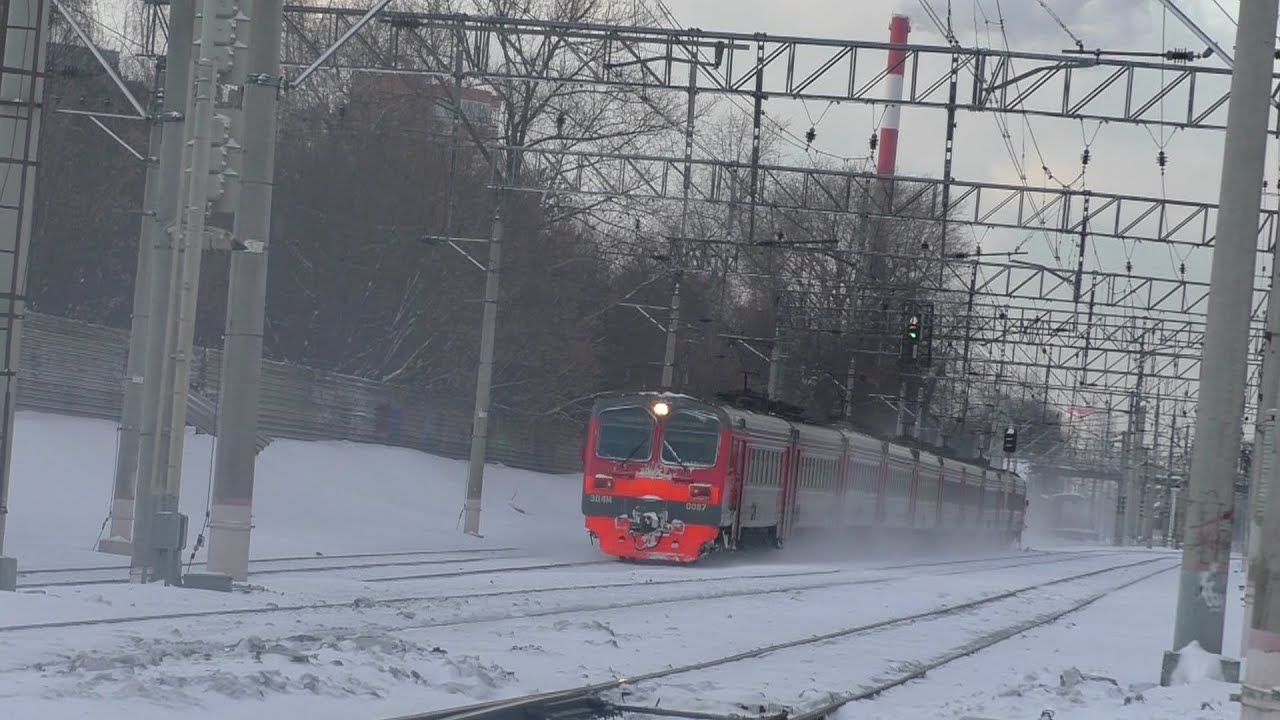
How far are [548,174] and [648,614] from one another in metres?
35.7

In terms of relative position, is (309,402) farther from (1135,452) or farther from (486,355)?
(1135,452)

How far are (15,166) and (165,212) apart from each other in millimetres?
2888

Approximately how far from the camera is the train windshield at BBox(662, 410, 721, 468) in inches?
1222

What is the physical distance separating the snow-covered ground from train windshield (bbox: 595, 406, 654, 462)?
92.5 inches

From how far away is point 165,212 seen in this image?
68.3ft

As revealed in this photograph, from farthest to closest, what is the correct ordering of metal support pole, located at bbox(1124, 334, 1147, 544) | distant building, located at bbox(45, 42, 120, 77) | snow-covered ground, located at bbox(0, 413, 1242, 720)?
metal support pole, located at bbox(1124, 334, 1147, 544) → distant building, located at bbox(45, 42, 120, 77) → snow-covered ground, located at bbox(0, 413, 1242, 720)

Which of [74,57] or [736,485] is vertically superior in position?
[74,57]

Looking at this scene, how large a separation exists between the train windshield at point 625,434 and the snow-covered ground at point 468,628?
235cm

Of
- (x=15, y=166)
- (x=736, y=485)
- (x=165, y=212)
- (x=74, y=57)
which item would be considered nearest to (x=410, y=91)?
(x=74, y=57)

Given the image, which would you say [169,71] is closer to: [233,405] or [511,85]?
[233,405]

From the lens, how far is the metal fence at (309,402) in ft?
114

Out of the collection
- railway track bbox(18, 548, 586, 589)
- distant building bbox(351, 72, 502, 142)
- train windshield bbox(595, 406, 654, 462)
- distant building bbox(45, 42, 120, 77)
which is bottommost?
railway track bbox(18, 548, 586, 589)

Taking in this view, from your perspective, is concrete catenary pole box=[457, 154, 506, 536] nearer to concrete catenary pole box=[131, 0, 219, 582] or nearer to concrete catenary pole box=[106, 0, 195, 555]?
concrete catenary pole box=[106, 0, 195, 555]

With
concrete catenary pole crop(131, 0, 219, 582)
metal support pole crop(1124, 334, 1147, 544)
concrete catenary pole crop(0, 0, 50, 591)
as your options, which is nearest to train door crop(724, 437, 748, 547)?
concrete catenary pole crop(131, 0, 219, 582)
